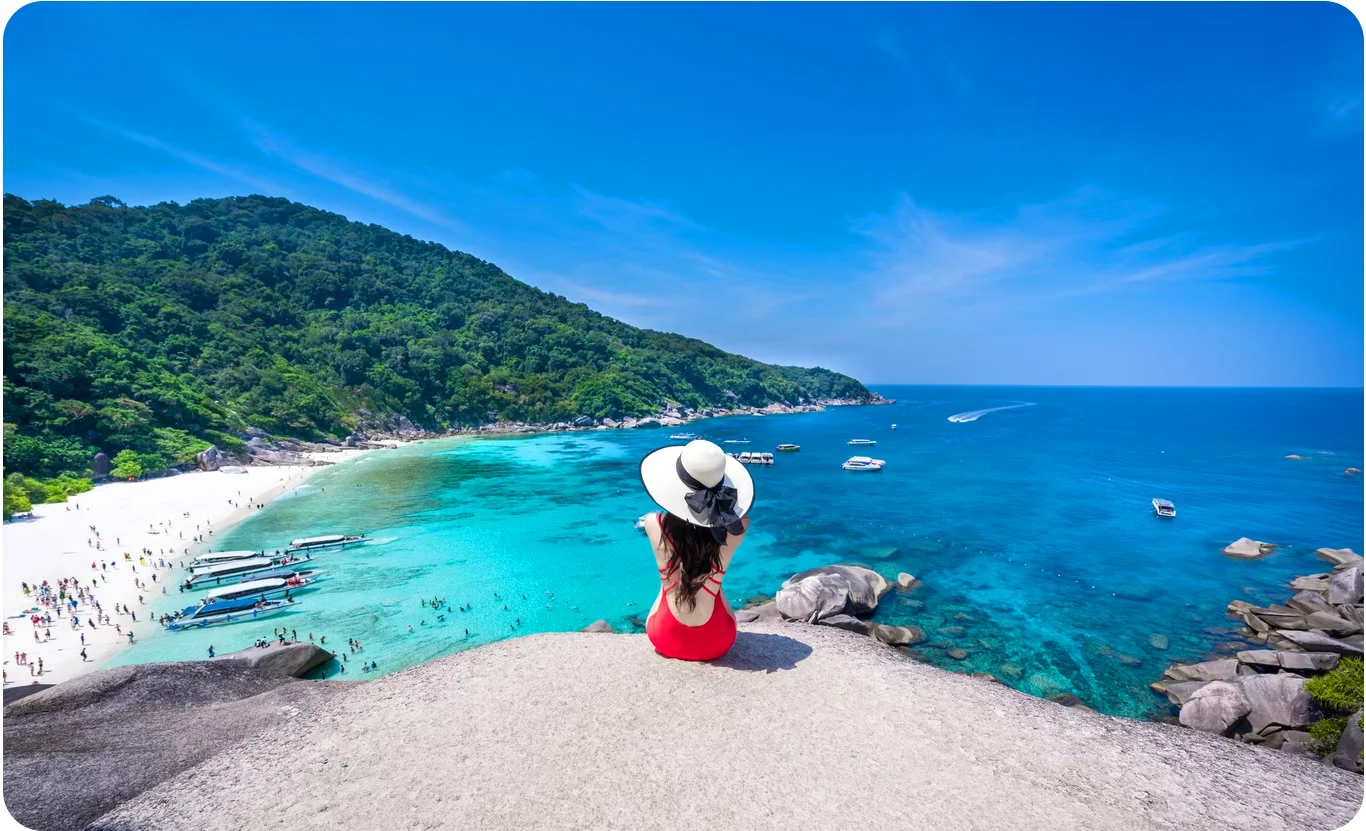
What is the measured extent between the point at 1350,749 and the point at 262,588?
28781mm

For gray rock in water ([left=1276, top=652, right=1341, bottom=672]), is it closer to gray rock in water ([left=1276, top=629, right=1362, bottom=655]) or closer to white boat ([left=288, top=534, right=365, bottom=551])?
gray rock in water ([left=1276, top=629, right=1362, bottom=655])

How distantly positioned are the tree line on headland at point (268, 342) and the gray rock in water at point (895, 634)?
43.9 meters

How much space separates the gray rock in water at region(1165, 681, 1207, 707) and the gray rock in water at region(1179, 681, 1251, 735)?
1476mm

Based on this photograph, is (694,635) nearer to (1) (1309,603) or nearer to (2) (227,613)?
(2) (227,613)

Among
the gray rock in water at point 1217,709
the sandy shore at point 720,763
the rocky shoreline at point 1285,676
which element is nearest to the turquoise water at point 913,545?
the rocky shoreline at point 1285,676

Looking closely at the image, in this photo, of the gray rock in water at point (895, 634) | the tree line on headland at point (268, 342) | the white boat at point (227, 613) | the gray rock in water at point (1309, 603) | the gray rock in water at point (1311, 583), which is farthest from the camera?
the tree line on headland at point (268, 342)

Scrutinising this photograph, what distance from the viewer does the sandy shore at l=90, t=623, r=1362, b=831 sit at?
6.09m

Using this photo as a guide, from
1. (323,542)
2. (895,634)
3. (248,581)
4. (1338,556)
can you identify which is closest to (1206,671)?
(895,634)

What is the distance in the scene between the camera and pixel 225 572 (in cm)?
2283

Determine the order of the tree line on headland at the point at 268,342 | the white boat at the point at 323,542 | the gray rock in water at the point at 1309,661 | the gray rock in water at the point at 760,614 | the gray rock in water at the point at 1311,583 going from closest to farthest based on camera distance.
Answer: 1. the gray rock in water at the point at 1309,661
2. the gray rock in water at the point at 760,614
3. the gray rock in water at the point at 1311,583
4. the white boat at the point at 323,542
5. the tree line on headland at the point at 268,342

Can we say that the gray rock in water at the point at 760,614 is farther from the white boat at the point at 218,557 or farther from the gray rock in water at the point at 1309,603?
the white boat at the point at 218,557

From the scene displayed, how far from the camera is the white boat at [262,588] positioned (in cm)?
1997

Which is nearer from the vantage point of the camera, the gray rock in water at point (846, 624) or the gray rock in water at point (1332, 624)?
the gray rock in water at point (846, 624)

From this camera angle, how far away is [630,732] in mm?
6977
